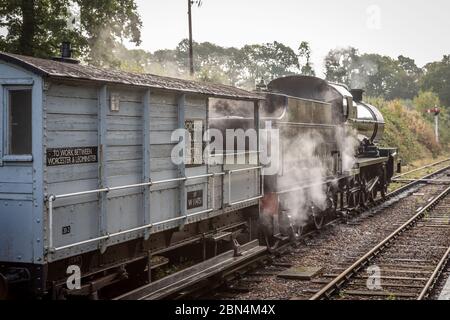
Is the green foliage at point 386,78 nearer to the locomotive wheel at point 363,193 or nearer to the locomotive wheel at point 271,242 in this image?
the locomotive wheel at point 363,193

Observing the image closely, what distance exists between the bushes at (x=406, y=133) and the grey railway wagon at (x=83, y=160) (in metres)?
31.4

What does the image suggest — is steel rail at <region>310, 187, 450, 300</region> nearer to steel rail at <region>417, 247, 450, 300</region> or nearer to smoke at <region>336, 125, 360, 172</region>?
steel rail at <region>417, 247, 450, 300</region>

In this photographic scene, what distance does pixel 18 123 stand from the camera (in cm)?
647

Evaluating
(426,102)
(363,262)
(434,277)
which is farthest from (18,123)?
(426,102)

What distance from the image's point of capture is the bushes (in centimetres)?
4091

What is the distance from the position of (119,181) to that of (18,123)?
1.46m

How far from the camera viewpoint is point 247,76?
84438 millimetres

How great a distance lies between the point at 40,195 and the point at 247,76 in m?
79.3

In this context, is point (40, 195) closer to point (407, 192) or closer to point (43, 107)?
point (43, 107)

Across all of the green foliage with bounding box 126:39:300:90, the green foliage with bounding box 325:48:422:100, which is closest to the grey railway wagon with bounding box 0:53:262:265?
the green foliage with bounding box 126:39:300:90

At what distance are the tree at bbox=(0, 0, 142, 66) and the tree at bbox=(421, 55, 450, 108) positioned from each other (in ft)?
203

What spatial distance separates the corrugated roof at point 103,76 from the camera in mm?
6289

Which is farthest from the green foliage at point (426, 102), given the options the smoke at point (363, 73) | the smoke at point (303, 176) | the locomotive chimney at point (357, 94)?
the smoke at point (303, 176)
